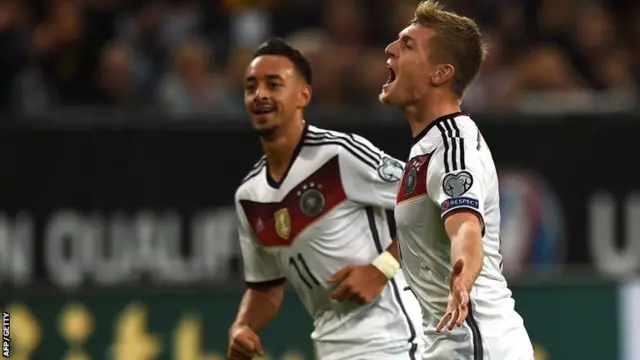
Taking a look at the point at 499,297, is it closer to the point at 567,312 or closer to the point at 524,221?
the point at 567,312

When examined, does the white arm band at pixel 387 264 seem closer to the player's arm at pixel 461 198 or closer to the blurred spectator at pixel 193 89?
the player's arm at pixel 461 198

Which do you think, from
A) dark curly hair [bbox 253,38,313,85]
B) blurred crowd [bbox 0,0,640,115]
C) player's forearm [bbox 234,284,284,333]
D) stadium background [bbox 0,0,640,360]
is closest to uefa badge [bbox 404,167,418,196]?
dark curly hair [bbox 253,38,313,85]

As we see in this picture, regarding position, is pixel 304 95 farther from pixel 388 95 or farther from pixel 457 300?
pixel 457 300

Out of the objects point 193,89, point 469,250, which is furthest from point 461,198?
point 193,89

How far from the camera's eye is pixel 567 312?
30.6 feet

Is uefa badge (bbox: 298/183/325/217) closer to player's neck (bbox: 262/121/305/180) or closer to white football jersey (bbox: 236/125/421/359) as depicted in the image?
white football jersey (bbox: 236/125/421/359)

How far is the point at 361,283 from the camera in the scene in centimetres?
622

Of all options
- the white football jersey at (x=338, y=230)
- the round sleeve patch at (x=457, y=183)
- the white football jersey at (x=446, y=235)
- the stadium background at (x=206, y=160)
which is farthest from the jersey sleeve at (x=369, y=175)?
the stadium background at (x=206, y=160)

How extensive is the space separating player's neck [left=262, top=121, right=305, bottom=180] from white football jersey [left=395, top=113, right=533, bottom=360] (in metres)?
1.26

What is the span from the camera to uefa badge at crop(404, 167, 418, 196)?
5160 millimetres

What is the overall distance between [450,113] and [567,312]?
439cm

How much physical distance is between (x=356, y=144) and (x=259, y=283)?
81 cm

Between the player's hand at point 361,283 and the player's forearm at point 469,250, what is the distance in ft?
4.72

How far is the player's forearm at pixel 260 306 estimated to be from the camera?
6.64 meters
